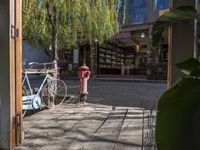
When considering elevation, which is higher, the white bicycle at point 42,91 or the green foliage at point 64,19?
the green foliage at point 64,19

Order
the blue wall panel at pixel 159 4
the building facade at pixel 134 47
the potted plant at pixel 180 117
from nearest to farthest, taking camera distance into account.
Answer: the potted plant at pixel 180 117 → the blue wall panel at pixel 159 4 → the building facade at pixel 134 47

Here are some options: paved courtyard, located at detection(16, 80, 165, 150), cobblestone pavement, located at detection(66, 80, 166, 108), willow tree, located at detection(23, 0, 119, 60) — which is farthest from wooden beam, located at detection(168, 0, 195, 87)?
willow tree, located at detection(23, 0, 119, 60)

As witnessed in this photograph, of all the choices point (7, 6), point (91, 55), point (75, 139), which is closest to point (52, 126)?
point (75, 139)

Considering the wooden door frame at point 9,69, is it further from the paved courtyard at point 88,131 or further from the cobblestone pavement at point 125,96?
the cobblestone pavement at point 125,96

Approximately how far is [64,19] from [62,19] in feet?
0.25

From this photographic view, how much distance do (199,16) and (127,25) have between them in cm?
2367

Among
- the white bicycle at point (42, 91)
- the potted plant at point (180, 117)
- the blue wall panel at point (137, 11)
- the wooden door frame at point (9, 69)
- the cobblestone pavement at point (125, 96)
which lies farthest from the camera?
the blue wall panel at point (137, 11)

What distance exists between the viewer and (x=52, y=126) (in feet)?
18.5

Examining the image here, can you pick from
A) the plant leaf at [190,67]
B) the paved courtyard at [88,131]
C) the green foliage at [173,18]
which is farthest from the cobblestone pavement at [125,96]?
the plant leaf at [190,67]

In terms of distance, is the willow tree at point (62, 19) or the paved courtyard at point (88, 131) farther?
the willow tree at point (62, 19)

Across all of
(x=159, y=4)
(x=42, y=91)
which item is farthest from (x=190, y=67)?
(x=159, y=4)

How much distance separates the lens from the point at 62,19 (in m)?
10.5

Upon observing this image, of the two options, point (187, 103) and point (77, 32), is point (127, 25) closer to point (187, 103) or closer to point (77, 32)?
point (77, 32)

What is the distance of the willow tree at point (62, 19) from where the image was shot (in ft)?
32.8
